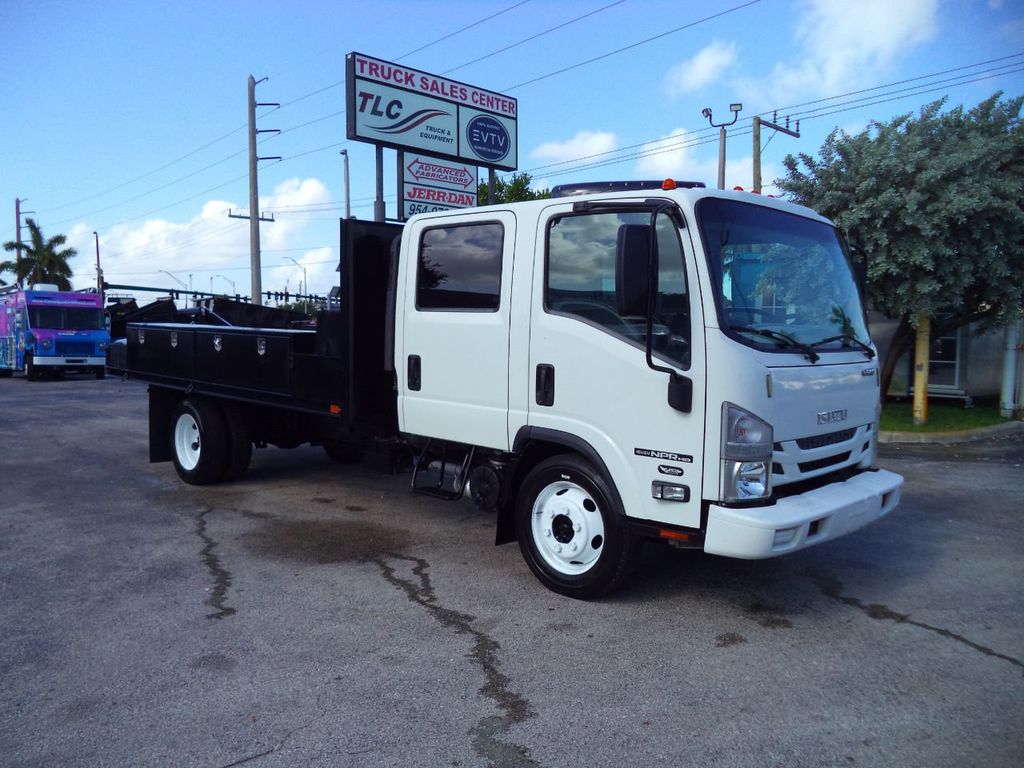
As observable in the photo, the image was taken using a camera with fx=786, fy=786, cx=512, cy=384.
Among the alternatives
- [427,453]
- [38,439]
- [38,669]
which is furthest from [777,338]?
[38,439]

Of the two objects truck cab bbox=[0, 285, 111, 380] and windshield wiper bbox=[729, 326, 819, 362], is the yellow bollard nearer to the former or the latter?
windshield wiper bbox=[729, 326, 819, 362]

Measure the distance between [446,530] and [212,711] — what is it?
3325mm

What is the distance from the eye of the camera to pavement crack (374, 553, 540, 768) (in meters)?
3.26

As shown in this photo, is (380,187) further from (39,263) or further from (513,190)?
(39,263)

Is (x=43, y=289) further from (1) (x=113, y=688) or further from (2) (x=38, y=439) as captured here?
(1) (x=113, y=688)


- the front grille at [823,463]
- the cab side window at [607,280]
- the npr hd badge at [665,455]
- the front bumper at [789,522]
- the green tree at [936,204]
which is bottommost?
the front bumper at [789,522]

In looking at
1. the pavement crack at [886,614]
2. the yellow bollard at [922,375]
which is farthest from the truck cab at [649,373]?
the yellow bollard at [922,375]

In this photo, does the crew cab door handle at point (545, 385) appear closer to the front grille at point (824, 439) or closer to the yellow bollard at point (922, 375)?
the front grille at point (824, 439)

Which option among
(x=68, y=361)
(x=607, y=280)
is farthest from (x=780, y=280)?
(x=68, y=361)

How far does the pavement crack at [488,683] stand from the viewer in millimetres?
3260

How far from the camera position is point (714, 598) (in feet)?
16.8

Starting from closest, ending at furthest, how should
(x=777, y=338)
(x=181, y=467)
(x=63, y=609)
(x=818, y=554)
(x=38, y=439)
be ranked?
1. (x=777, y=338)
2. (x=63, y=609)
3. (x=818, y=554)
4. (x=181, y=467)
5. (x=38, y=439)

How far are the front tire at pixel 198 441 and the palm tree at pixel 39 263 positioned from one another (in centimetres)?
5617

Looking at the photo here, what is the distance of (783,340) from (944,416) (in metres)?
10.7
